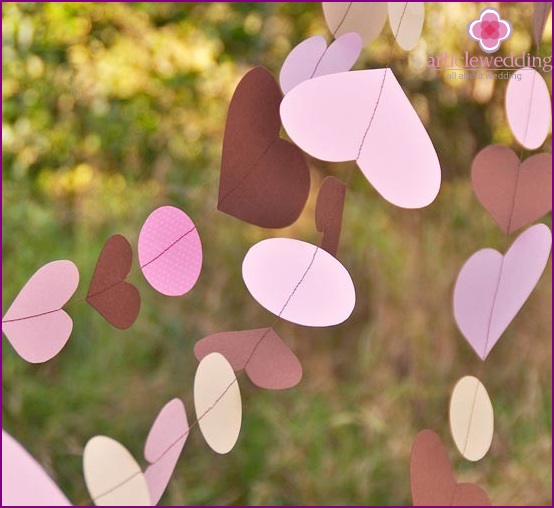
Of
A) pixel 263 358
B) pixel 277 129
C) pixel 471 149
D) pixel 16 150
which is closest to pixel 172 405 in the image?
pixel 263 358

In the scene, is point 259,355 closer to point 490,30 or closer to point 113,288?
point 113,288

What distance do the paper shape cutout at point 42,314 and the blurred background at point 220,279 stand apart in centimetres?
95

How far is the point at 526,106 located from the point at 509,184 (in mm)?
53

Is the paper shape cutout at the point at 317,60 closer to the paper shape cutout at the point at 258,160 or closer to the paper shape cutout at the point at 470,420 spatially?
the paper shape cutout at the point at 258,160

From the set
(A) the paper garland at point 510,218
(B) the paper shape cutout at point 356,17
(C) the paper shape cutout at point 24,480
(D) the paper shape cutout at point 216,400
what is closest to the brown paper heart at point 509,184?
(A) the paper garland at point 510,218

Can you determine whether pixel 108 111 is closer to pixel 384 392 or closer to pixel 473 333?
pixel 384 392

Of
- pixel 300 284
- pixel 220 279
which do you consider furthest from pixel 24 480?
pixel 220 279

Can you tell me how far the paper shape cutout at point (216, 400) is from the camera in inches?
16.3

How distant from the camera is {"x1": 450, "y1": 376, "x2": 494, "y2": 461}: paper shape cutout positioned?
47 centimetres

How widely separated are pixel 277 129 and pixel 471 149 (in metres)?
1.54

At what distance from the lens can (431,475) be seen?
457 millimetres

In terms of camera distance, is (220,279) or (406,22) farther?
(220,279)

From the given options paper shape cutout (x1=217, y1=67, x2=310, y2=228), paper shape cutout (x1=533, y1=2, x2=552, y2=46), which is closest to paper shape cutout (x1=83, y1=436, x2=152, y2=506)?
paper shape cutout (x1=217, y1=67, x2=310, y2=228)

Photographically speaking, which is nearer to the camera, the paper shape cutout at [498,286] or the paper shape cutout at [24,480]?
the paper shape cutout at [24,480]
